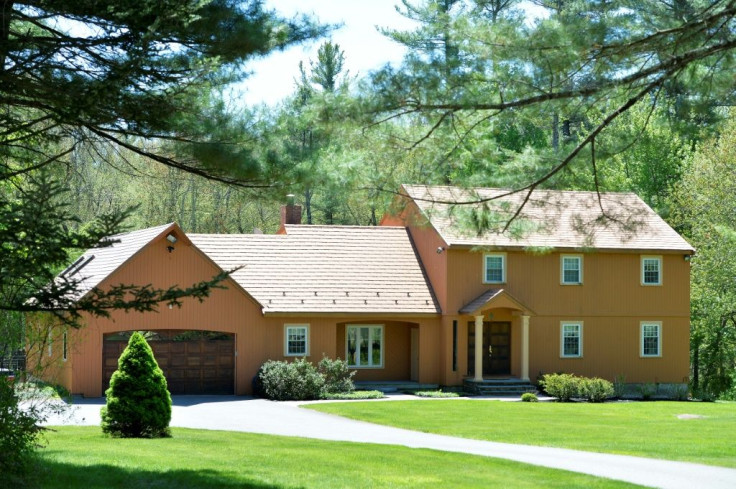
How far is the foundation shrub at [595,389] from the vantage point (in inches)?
1223

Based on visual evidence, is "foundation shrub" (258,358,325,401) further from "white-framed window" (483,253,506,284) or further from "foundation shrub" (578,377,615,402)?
"foundation shrub" (578,377,615,402)

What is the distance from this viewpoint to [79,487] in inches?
438

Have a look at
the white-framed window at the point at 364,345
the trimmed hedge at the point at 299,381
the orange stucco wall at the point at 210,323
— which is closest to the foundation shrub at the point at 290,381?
the trimmed hedge at the point at 299,381

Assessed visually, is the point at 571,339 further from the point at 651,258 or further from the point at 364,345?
the point at 364,345

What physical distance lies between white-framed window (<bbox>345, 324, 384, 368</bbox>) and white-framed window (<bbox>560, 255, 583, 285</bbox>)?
21.5ft

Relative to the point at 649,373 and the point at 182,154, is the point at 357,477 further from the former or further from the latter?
the point at 649,373

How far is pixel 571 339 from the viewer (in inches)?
1331

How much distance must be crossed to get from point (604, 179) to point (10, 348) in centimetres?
784

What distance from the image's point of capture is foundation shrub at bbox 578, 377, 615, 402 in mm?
31062

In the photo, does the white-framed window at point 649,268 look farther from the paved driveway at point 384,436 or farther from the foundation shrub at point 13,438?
the foundation shrub at point 13,438

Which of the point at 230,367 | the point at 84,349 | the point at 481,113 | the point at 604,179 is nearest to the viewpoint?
the point at 481,113

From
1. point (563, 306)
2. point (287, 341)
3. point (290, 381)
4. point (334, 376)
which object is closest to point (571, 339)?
point (563, 306)

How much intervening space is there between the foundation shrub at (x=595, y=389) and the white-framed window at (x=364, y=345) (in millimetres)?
6721

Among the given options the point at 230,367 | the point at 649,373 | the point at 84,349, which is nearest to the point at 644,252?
the point at 649,373
